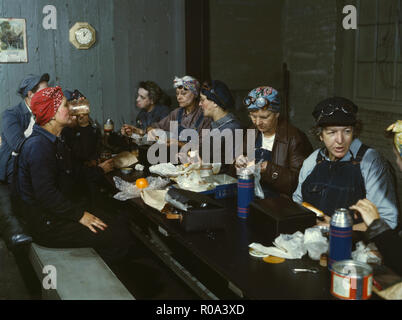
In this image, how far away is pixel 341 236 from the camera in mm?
1720

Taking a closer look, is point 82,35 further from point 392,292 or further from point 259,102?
point 392,292

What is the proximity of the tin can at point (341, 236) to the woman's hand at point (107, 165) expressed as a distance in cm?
242

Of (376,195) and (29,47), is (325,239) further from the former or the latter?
(29,47)

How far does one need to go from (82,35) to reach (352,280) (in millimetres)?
5162

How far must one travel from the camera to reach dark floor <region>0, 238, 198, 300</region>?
3.07 m

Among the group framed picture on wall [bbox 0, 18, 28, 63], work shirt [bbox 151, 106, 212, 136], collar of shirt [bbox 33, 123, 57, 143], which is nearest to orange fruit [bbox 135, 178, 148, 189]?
collar of shirt [bbox 33, 123, 57, 143]

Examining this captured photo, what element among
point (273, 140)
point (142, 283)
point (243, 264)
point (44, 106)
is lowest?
point (142, 283)

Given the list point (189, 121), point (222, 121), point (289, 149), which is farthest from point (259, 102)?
point (189, 121)

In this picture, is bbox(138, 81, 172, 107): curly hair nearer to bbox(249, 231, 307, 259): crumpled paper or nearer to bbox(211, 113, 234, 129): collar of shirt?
bbox(211, 113, 234, 129): collar of shirt

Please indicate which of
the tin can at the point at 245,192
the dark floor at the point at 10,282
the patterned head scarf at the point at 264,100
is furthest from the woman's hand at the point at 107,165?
the tin can at the point at 245,192

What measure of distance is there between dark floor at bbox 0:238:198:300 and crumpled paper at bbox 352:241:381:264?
1.38m

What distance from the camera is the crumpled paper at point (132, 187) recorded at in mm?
3045

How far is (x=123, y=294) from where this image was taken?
2.30 m

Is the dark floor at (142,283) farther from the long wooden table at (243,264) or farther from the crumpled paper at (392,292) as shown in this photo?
the crumpled paper at (392,292)
